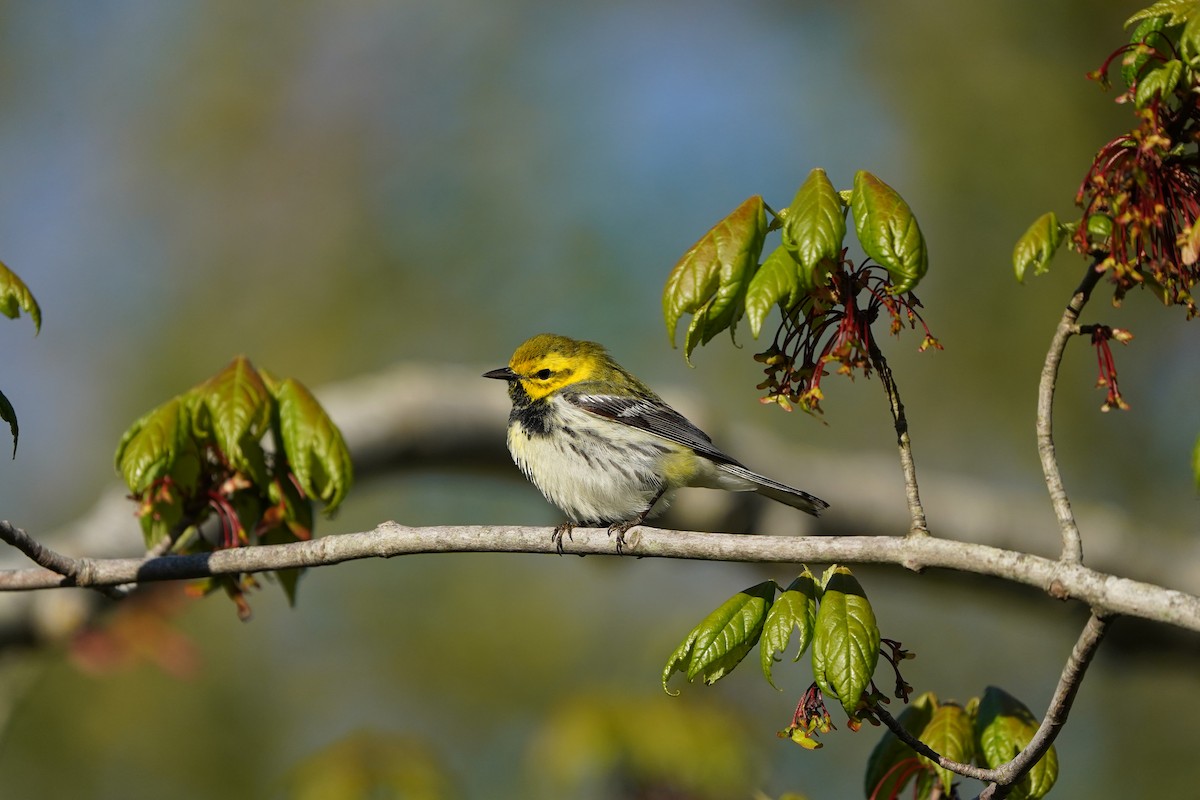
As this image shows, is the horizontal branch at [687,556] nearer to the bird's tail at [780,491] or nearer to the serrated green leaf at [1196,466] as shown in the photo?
the serrated green leaf at [1196,466]

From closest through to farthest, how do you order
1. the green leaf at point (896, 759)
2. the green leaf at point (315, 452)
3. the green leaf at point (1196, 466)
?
1. the green leaf at point (1196, 466)
2. the green leaf at point (896, 759)
3. the green leaf at point (315, 452)

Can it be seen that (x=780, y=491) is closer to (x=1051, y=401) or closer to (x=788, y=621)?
(x=788, y=621)

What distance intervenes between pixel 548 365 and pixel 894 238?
3.26 metres

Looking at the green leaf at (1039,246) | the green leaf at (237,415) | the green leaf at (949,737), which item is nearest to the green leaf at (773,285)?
the green leaf at (1039,246)

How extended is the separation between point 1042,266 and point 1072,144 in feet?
31.9

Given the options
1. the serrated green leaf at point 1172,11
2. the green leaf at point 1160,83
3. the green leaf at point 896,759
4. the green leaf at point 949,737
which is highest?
the serrated green leaf at point 1172,11

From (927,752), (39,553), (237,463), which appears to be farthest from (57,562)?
(927,752)

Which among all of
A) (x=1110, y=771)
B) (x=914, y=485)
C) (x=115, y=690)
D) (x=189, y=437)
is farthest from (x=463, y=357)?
(x=914, y=485)

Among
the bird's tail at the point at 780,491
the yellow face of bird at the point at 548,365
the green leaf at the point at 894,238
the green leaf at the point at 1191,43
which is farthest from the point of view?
the yellow face of bird at the point at 548,365

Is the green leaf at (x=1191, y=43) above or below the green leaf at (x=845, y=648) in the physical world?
above

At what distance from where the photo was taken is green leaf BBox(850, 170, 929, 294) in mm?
2400

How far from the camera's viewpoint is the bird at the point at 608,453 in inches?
198

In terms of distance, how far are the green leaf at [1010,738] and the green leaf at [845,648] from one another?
55cm

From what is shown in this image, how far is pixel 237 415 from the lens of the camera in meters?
3.49
